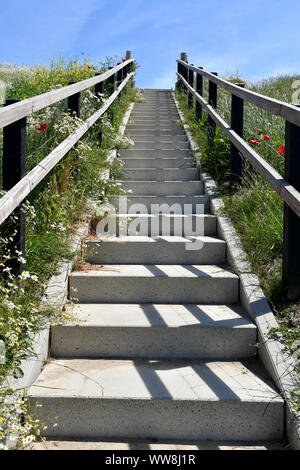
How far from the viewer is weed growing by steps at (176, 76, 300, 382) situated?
3.74 meters

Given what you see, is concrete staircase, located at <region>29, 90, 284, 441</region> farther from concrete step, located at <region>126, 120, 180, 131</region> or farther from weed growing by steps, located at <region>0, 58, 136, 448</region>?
concrete step, located at <region>126, 120, 180, 131</region>

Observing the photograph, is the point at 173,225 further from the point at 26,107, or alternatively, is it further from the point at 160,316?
the point at 26,107

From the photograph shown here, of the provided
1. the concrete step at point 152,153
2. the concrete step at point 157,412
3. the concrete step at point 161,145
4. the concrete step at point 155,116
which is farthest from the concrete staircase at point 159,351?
the concrete step at point 155,116

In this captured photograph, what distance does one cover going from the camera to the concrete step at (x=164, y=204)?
19.1 feet

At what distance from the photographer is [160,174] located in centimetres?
685

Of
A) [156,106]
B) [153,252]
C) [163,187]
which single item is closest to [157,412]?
[153,252]

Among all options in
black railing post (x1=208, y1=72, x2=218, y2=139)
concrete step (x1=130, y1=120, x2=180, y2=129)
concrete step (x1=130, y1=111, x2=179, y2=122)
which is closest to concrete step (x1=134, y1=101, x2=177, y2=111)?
concrete step (x1=130, y1=111, x2=179, y2=122)

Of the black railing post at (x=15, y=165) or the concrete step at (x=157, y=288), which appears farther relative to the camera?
the concrete step at (x=157, y=288)

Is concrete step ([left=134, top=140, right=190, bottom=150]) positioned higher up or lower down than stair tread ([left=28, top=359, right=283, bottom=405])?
higher up

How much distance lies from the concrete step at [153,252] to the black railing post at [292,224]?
1043mm

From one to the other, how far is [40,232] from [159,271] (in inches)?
39.5

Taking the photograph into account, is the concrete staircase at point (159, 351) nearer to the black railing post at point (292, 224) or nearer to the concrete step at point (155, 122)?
the black railing post at point (292, 224)

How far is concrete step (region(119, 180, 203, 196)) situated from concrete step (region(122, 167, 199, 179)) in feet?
1.25
